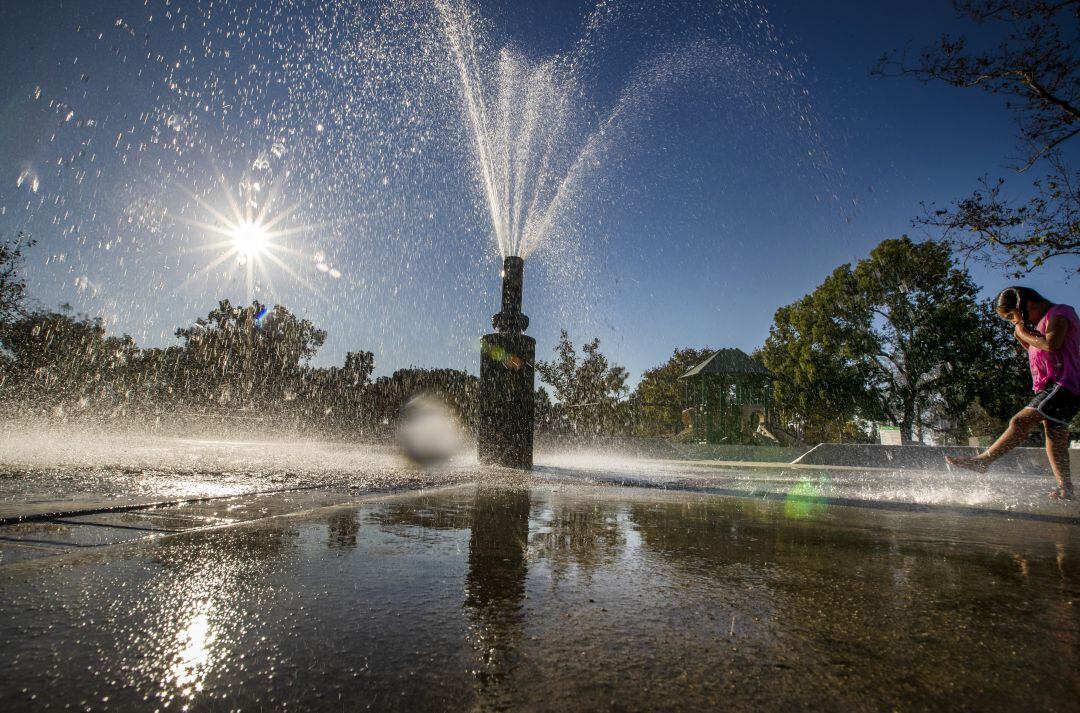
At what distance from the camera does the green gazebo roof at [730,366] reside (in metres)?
22.9

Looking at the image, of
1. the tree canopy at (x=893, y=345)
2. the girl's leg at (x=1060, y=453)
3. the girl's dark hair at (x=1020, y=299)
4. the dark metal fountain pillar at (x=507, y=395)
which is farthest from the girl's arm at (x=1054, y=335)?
the tree canopy at (x=893, y=345)

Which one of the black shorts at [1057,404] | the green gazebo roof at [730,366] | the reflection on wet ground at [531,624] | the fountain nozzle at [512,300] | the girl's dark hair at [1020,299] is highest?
the green gazebo roof at [730,366]

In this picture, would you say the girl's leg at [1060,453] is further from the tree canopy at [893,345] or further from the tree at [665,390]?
the tree at [665,390]

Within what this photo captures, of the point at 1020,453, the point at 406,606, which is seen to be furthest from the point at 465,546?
the point at 1020,453

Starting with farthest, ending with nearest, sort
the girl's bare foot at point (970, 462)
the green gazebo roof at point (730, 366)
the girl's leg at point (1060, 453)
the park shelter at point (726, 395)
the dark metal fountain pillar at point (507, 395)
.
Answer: the green gazebo roof at point (730, 366)
the park shelter at point (726, 395)
the dark metal fountain pillar at point (507, 395)
the girl's bare foot at point (970, 462)
the girl's leg at point (1060, 453)

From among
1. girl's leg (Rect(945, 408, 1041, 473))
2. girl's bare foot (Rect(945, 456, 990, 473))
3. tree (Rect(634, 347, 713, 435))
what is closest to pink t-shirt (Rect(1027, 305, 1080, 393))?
girl's leg (Rect(945, 408, 1041, 473))

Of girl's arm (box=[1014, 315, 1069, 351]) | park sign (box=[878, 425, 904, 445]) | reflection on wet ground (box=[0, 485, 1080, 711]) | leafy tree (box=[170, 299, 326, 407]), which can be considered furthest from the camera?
leafy tree (box=[170, 299, 326, 407])

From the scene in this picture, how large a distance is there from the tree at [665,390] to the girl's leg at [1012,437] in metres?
40.8

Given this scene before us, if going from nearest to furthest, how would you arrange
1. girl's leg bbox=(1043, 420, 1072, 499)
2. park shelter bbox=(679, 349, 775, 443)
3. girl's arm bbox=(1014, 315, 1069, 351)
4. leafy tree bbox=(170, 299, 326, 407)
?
1. girl's arm bbox=(1014, 315, 1069, 351)
2. girl's leg bbox=(1043, 420, 1072, 499)
3. park shelter bbox=(679, 349, 775, 443)
4. leafy tree bbox=(170, 299, 326, 407)

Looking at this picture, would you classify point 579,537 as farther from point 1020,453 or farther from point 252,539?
point 1020,453

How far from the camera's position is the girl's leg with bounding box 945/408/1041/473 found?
419 cm

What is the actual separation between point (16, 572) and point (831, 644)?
7.11 ft

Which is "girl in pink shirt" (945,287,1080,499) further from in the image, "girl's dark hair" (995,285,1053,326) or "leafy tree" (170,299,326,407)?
"leafy tree" (170,299,326,407)

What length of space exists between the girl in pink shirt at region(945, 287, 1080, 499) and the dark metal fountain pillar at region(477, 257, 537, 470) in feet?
17.9
